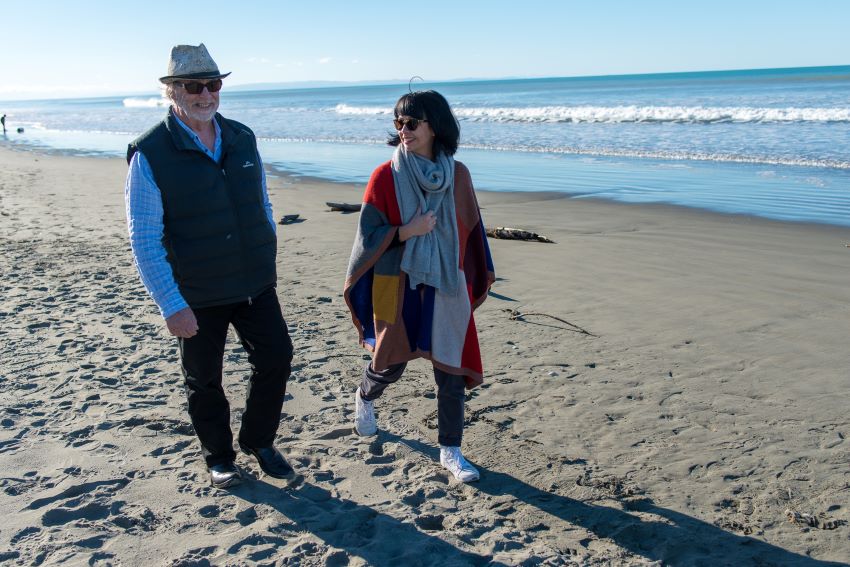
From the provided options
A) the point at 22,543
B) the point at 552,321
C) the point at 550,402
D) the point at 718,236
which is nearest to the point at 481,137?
the point at 718,236

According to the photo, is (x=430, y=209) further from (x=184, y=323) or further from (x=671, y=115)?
(x=671, y=115)

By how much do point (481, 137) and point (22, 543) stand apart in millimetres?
23146

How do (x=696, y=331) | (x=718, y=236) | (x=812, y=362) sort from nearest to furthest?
(x=812, y=362) → (x=696, y=331) → (x=718, y=236)

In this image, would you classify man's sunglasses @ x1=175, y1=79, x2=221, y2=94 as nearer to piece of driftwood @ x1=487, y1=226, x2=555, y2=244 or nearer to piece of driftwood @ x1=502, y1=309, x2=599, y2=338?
piece of driftwood @ x1=502, y1=309, x2=599, y2=338

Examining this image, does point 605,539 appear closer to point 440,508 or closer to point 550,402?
point 440,508

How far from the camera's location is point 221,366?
11.2 ft

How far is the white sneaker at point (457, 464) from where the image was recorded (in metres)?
3.61

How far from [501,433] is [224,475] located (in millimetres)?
1490

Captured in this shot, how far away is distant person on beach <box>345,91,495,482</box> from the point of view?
339 cm

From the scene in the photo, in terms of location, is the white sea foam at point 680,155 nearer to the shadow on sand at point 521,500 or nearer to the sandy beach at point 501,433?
the sandy beach at point 501,433

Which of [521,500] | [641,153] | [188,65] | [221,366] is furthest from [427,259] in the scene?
[641,153]

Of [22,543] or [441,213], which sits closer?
[22,543]

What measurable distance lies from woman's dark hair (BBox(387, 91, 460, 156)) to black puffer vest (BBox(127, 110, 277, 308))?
71 centimetres

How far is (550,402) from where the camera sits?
454 cm
